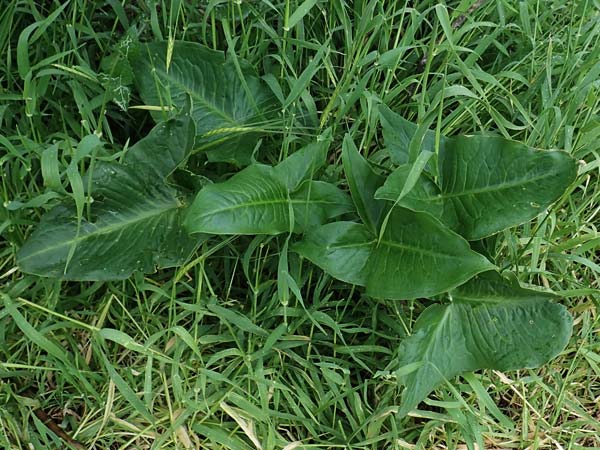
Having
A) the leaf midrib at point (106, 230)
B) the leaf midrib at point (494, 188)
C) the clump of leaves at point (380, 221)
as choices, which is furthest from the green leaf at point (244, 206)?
the leaf midrib at point (494, 188)

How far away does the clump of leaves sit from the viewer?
3.18 ft

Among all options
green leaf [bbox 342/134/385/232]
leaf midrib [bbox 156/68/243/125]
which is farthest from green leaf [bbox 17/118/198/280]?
green leaf [bbox 342/134/385/232]

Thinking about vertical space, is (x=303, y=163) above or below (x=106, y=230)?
above

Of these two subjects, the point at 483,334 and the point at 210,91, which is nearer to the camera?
the point at 483,334

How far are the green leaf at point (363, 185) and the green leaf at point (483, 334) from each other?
156mm

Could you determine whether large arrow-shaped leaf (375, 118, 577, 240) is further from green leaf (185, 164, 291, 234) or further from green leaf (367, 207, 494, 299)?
green leaf (185, 164, 291, 234)

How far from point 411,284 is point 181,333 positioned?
33 centimetres

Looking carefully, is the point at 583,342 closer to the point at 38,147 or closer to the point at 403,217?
the point at 403,217

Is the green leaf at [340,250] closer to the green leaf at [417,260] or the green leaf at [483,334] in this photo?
the green leaf at [417,260]

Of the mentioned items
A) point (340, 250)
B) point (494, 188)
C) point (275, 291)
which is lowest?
point (275, 291)

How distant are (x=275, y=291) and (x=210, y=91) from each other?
0.32 meters

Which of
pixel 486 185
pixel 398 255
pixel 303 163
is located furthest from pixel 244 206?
pixel 486 185

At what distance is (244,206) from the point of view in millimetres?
968

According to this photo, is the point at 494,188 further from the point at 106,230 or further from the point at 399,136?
the point at 106,230
